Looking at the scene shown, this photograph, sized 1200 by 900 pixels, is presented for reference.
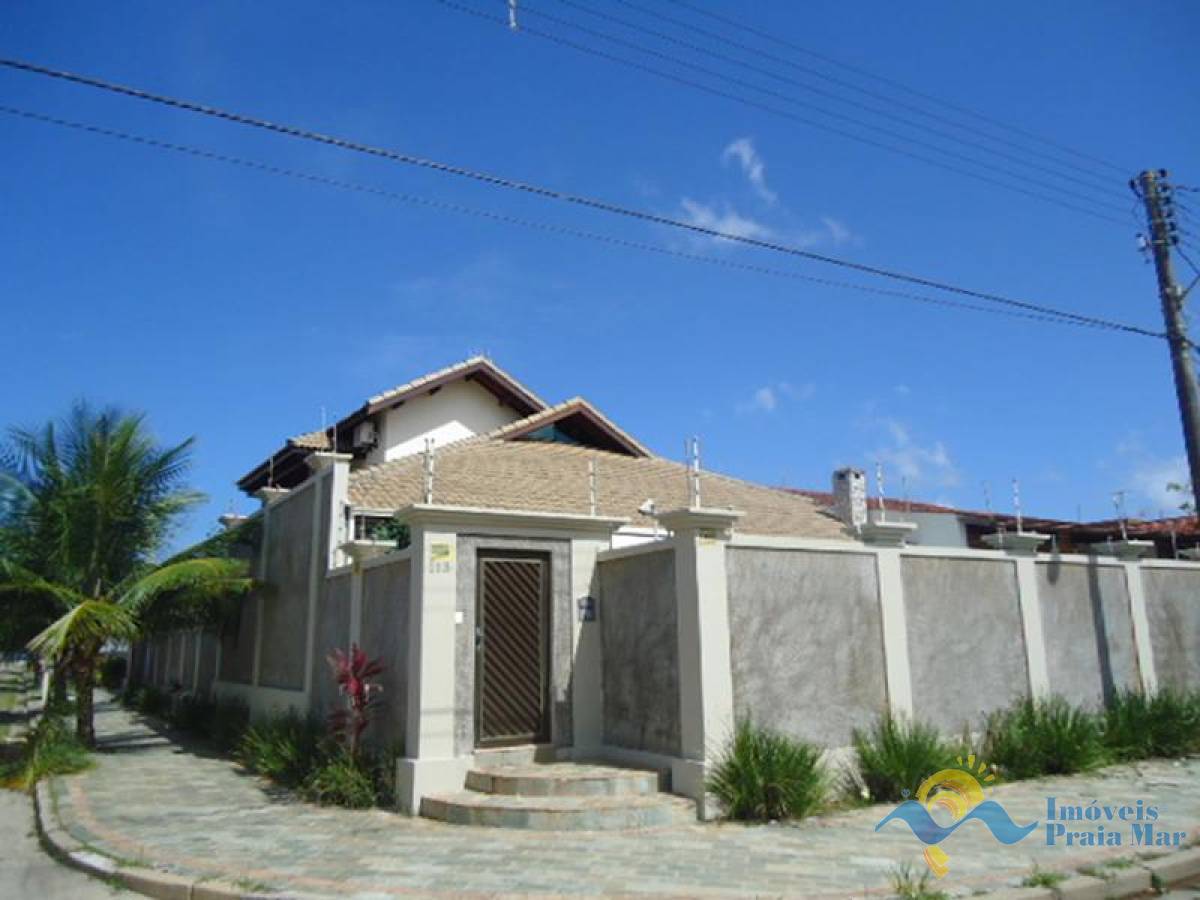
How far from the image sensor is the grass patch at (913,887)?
5.72 m

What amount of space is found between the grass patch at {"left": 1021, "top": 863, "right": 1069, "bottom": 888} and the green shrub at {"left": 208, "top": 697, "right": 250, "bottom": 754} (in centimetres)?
1113

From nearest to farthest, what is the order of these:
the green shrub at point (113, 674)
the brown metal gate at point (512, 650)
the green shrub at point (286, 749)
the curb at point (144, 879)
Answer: the curb at point (144, 879), the brown metal gate at point (512, 650), the green shrub at point (286, 749), the green shrub at point (113, 674)

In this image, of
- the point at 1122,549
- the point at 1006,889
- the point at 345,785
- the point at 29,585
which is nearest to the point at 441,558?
the point at 345,785

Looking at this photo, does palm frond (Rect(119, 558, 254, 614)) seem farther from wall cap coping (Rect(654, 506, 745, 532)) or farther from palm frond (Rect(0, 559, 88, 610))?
wall cap coping (Rect(654, 506, 745, 532))

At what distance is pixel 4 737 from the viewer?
15.2 meters

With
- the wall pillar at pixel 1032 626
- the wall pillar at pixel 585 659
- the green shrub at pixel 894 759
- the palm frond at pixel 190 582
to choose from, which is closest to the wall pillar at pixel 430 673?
the wall pillar at pixel 585 659

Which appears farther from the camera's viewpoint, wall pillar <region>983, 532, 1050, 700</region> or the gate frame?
wall pillar <region>983, 532, 1050, 700</region>

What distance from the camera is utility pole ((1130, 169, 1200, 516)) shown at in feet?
38.7

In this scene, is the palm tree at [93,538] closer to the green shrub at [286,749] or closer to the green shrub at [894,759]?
the green shrub at [286,749]

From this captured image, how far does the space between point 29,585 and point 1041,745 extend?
43.5 ft

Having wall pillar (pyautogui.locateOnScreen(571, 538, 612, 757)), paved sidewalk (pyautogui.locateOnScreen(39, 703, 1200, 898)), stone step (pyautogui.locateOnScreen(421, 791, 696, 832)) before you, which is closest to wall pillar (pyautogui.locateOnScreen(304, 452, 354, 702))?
paved sidewalk (pyautogui.locateOnScreen(39, 703, 1200, 898))

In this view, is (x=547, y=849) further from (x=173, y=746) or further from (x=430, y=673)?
(x=173, y=746)

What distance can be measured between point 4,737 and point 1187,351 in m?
19.4

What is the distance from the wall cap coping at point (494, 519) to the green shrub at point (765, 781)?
305 cm
